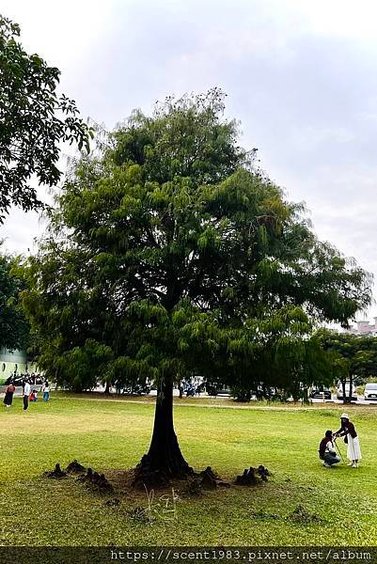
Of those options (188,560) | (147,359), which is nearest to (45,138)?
(147,359)

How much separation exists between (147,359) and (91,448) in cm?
754

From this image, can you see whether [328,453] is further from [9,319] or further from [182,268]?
[9,319]

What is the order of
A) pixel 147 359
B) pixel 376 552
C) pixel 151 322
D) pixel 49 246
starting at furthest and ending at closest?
pixel 49 246
pixel 151 322
pixel 147 359
pixel 376 552

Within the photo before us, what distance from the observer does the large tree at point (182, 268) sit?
283 inches

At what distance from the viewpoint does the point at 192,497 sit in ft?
26.6

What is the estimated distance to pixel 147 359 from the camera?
7.01 metres

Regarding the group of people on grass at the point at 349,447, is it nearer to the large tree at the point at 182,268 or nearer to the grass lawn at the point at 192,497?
the grass lawn at the point at 192,497

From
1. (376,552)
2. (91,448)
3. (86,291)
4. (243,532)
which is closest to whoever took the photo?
(376,552)

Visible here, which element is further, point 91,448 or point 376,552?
point 91,448

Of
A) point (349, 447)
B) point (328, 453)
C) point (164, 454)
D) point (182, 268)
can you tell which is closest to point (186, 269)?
point (182, 268)

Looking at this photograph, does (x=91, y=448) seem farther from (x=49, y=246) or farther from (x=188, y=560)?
(x=188, y=560)

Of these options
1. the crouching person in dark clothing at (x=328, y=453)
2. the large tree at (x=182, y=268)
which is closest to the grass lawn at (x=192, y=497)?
the crouching person in dark clothing at (x=328, y=453)

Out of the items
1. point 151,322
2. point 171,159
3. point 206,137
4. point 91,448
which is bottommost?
point 91,448

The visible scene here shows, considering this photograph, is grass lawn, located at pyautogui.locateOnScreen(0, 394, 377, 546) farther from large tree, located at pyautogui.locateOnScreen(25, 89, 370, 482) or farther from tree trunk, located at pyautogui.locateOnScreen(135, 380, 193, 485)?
large tree, located at pyautogui.locateOnScreen(25, 89, 370, 482)
